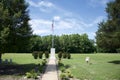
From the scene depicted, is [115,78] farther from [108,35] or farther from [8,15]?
[108,35]

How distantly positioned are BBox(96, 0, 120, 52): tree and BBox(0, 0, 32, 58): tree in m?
14.9

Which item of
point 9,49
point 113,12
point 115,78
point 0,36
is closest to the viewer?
point 115,78

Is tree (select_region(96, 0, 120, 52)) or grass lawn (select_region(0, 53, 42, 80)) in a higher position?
tree (select_region(96, 0, 120, 52))

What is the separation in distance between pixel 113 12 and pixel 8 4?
18.6 m

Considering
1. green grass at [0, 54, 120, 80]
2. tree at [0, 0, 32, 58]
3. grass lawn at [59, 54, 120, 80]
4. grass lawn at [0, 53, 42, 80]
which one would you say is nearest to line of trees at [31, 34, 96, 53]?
grass lawn at [0, 53, 42, 80]

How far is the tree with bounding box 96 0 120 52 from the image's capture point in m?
36.2

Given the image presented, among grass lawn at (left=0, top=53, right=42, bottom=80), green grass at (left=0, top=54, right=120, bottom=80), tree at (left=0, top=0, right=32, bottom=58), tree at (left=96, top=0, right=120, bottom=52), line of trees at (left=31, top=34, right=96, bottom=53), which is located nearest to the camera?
green grass at (left=0, top=54, right=120, bottom=80)

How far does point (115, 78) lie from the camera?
58.1ft

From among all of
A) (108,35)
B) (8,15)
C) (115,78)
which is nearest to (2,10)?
(8,15)

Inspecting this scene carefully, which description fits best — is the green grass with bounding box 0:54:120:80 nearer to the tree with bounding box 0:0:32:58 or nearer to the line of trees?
the tree with bounding box 0:0:32:58

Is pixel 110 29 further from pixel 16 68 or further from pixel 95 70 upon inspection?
pixel 16 68

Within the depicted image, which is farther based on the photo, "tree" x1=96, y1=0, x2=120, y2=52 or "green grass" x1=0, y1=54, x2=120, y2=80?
"tree" x1=96, y1=0, x2=120, y2=52

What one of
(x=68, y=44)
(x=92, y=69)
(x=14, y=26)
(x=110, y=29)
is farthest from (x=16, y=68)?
(x=68, y=44)

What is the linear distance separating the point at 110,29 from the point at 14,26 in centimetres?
1862
